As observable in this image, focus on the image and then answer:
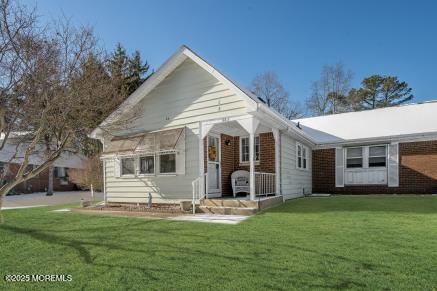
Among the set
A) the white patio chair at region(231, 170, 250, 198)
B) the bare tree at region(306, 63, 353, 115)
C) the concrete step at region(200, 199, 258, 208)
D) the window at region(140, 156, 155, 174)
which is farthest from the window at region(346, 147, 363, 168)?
the bare tree at region(306, 63, 353, 115)

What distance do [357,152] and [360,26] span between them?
31.0 ft

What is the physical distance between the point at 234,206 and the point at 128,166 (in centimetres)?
531

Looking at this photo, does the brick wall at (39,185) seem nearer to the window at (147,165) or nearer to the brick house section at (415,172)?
the window at (147,165)

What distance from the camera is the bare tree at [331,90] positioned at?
32.4m

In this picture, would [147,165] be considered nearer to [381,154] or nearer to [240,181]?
[240,181]

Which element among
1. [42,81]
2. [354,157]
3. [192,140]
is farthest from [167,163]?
[354,157]

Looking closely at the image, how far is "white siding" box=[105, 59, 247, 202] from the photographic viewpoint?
32.5 feet

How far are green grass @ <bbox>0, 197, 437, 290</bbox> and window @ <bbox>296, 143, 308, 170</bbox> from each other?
227 inches

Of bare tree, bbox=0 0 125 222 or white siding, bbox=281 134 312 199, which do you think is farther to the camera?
white siding, bbox=281 134 312 199

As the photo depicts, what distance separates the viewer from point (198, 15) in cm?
1399

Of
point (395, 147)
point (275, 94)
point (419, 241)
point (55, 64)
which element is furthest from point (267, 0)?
point (275, 94)

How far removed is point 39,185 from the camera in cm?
2845

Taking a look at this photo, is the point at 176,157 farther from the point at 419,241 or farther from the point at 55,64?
the point at 419,241

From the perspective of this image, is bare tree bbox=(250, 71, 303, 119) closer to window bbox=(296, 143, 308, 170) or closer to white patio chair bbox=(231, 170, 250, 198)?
window bbox=(296, 143, 308, 170)
